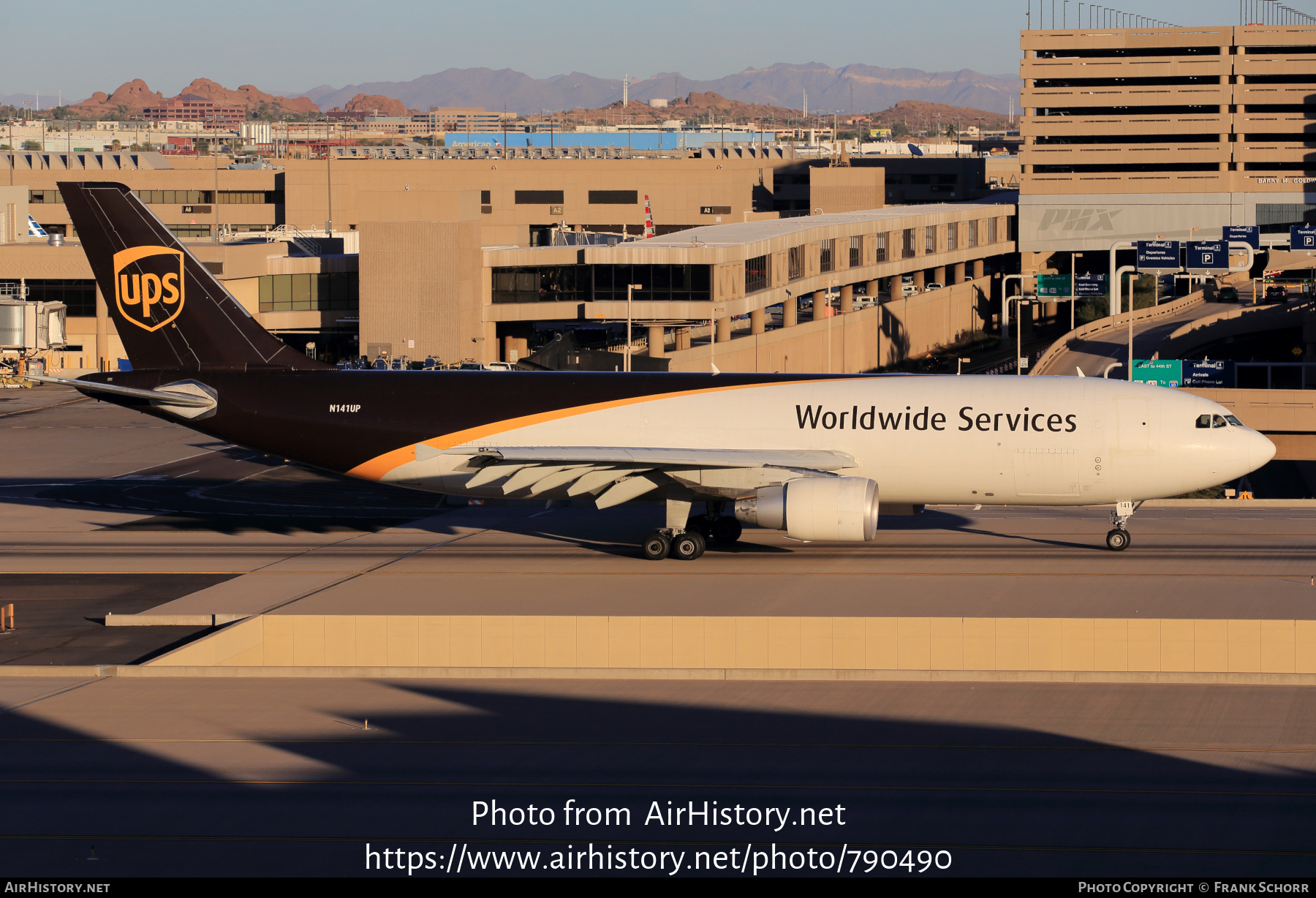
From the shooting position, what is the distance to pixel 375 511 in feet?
167

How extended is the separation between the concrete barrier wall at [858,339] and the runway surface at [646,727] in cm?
4059

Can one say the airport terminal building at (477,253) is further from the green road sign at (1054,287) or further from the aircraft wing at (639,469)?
the aircraft wing at (639,469)

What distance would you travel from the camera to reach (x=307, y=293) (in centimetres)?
9550

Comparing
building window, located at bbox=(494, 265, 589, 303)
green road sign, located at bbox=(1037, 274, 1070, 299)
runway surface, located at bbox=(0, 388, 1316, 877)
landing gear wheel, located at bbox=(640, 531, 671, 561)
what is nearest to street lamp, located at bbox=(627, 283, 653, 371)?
building window, located at bbox=(494, 265, 589, 303)

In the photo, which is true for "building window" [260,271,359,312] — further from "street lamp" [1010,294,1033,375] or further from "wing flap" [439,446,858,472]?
"wing flap" [439,446,858,472]

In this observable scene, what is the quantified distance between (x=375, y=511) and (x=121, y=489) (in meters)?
12.1

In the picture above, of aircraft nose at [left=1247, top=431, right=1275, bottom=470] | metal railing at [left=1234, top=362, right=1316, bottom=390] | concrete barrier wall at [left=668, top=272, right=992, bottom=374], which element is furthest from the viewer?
metal railing at [left=1234, top=362, right=1316, bottom=390]

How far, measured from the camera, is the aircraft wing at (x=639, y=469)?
3844 cm

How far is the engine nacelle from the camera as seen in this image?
36.9 m

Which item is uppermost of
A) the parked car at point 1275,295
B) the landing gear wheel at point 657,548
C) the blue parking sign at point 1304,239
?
the blue parking sign at point 1304,239

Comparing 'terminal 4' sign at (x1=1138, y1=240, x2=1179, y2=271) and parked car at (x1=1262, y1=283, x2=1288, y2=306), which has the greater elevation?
'terminal 4' sign at (x1=1138, y1=240, x2=1179, y2=271)

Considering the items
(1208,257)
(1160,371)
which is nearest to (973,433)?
(1160,371)

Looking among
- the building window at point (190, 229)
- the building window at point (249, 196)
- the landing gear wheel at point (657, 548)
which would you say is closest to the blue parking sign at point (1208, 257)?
the landing gear wheel at point (657, 548)

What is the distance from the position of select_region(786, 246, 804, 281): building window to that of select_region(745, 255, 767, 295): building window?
19.4ft
